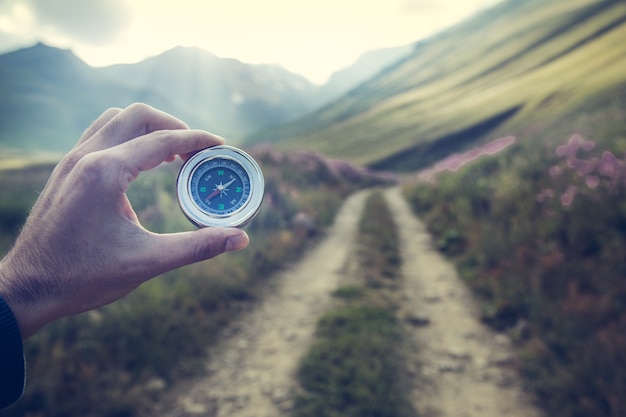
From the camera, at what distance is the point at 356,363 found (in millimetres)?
4984

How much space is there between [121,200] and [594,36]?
242 ft

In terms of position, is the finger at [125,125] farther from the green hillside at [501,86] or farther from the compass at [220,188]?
the green hillside at [501,86]

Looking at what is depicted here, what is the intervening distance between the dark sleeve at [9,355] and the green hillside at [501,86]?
1300 inches

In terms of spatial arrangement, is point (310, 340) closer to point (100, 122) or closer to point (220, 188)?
point (220, 188)

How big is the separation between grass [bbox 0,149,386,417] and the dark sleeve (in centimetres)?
239

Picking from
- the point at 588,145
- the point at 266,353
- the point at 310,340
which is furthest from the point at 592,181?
the point at 266,353

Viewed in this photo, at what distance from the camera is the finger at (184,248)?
2172 mm

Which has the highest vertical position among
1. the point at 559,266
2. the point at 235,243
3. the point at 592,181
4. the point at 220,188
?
the point at 220,188

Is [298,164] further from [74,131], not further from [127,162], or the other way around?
[74,131]

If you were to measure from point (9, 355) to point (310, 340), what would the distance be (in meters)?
4.48

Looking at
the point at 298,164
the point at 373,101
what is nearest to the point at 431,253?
the point at 298,164

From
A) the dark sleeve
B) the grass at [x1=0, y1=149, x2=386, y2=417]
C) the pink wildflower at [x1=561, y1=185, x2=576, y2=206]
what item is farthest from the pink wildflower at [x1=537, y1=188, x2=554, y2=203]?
the dark sleeve

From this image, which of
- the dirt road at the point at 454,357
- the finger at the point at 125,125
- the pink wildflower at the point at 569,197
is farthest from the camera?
the pink wildflower at the point at 569,197

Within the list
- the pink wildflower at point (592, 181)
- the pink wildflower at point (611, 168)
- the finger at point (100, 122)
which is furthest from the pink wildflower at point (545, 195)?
the finger at point (100, 122)
